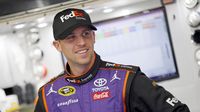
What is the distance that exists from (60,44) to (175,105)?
16.0 inches

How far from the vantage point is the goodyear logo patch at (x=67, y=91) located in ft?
3.79

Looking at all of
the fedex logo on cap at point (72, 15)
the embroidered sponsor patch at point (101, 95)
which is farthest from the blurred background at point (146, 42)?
the embroidered sponsor patch at point (101, 95)

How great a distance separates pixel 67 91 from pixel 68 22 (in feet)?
0.74

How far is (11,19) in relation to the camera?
1654 millimetres

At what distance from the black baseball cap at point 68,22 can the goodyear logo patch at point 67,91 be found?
168mm

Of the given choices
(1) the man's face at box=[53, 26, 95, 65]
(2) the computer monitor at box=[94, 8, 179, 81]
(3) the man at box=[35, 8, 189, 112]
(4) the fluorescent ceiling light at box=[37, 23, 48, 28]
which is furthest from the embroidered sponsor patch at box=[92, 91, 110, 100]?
(4) the fluorescent ceiling light at box=[37, 23, 48, 28]

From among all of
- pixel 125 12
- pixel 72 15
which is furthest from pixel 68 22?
pixel 125 12

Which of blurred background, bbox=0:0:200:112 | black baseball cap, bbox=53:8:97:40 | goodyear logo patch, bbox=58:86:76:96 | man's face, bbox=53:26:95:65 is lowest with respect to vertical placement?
blurred background, bbox=0:0:200:112

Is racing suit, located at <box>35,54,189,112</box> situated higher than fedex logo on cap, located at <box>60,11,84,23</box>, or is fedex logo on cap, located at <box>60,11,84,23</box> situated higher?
fedex logo on cap, located at <box>60,11,84,23</box>

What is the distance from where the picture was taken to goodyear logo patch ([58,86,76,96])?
116 cm

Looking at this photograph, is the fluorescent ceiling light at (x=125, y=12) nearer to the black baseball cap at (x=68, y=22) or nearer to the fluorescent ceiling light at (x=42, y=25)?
the fluorescent ceiling light at (x=42, y=25)

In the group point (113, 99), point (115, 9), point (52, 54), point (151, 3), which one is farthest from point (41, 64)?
point (113, 99)

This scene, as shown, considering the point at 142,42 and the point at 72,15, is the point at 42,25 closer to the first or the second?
the point at 142,42

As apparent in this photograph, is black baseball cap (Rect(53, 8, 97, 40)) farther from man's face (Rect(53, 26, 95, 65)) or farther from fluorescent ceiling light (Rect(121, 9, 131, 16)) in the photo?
fluorescent ceiling light (Rect(121, 9, 131, 16))
